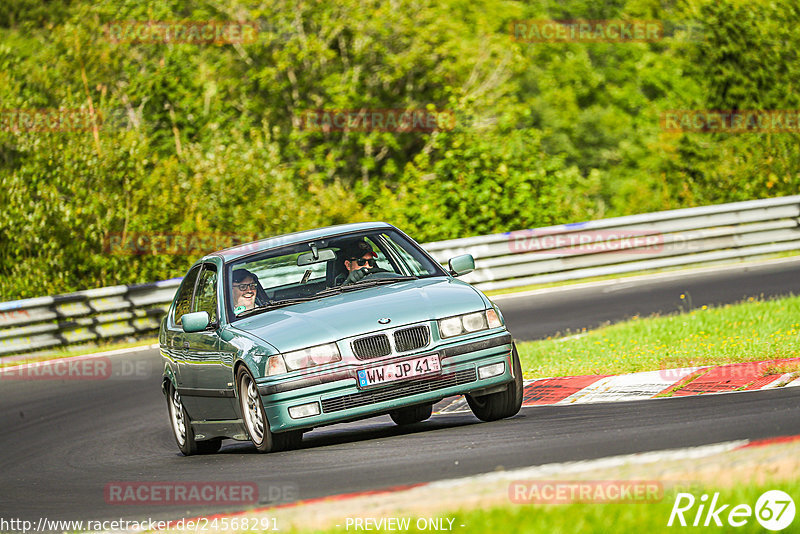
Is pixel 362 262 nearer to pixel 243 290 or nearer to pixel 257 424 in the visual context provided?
pixel 243 290

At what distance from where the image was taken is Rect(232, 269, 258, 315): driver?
28.2 feet

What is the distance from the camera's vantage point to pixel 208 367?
860 cm

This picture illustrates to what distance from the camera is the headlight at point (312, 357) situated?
746 cm

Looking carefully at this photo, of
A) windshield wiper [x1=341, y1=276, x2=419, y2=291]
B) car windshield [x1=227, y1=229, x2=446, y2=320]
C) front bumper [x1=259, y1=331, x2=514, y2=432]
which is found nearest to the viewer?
front bumper [x1=259, y1=331, x2=514, y2=432]

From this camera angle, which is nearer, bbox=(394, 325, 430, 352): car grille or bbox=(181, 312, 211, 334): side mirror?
bbox=(394, 325, 430, 352): car grille

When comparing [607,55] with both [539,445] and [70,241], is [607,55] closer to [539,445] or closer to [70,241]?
[70,241]

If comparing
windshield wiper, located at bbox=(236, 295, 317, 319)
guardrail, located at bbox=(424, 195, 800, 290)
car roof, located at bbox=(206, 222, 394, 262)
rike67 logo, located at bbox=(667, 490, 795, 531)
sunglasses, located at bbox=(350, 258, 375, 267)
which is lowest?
guardrail, located at bbox=(424, 195, 800, 290)

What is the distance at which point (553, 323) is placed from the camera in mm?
15312

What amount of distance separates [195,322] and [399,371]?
69.2 inches

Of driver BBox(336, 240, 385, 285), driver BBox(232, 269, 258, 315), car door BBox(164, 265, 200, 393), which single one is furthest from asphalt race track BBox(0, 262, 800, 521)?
driver BBox(336, 240, 385, 285)

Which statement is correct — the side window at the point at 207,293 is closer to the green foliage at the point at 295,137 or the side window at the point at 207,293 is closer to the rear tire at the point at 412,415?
the rear tire at the point at 412,415

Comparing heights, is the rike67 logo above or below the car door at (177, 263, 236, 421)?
above

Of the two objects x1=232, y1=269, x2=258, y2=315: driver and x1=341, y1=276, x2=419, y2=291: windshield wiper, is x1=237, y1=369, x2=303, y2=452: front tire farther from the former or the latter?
x1=341, y1=276, x2=419, y2=291: windshield wiper

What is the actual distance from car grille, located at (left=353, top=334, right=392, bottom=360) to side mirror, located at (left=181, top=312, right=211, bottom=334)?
1.47 meters
